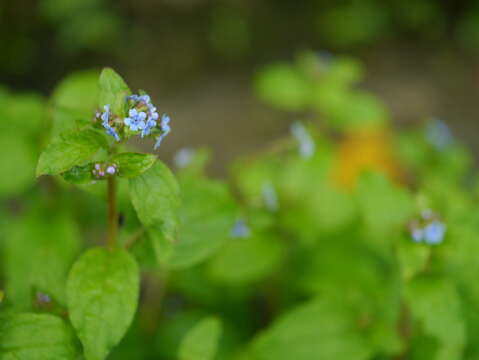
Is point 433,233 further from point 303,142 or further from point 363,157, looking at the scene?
point 363,157

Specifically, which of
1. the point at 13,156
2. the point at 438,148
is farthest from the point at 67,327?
the point at 438,148

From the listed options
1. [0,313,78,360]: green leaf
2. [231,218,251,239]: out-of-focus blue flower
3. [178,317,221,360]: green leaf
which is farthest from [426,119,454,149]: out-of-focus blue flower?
[0,313,78,360]: green leaf

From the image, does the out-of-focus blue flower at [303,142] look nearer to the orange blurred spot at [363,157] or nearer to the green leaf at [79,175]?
the green leaf at [79,175]

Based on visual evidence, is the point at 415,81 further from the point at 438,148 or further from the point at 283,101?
the point at 283,101

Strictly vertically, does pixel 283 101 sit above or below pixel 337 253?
above

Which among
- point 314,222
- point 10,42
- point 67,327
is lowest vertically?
point 67,327

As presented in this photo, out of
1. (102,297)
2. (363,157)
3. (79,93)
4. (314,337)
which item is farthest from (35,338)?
(363,157)
